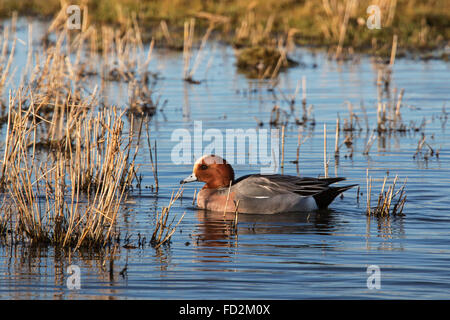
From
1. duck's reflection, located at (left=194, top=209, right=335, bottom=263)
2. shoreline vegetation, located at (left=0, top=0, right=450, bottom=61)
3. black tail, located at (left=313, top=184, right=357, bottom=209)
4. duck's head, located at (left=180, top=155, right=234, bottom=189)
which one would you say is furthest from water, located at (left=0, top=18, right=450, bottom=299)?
shoreline vegetation, located at (left=0, top=0, right=450, bottom=61)

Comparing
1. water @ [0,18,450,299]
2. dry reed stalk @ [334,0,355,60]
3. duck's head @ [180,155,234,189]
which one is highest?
dry reed stalk @ [334,0,355,60]

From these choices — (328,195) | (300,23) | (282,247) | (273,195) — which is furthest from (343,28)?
(282,247)

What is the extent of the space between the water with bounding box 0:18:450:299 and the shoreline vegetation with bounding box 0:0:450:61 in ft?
32.2

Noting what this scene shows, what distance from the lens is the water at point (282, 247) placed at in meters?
6.05

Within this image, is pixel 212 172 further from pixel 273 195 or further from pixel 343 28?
pixel 343 28

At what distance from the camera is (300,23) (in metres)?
26.4

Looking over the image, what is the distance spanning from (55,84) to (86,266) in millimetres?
6167

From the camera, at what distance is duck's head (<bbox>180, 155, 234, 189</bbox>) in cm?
929

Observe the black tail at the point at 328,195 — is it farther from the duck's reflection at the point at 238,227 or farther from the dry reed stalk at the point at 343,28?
the dry reed stalk at the point at 343,28

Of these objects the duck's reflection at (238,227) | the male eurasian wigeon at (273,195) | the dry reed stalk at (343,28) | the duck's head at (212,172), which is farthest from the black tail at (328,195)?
the dry reed stalk at (343,28)

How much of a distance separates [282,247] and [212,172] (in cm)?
220

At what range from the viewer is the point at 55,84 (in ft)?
40.1

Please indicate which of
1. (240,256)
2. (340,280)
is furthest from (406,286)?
(240,256)

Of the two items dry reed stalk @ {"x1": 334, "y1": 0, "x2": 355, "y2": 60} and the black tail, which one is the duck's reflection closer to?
the black tail
